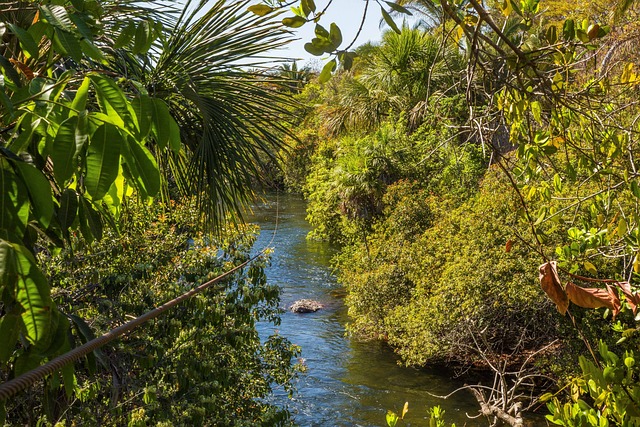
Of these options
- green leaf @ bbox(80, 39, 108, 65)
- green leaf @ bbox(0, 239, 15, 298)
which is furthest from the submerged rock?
green leaf @ bbox(0, 239, 15, 298)

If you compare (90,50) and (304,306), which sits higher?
(90,50)

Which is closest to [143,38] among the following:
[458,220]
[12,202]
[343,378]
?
[12,202]

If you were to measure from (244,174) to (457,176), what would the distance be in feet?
32.9

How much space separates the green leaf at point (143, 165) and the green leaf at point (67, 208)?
36 centimetres

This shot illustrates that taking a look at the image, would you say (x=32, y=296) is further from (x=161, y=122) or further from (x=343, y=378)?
(x=343, y=378)

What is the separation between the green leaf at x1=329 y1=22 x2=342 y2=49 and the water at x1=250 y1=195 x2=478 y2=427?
7294mm

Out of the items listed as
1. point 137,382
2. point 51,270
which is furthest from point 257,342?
point 51,270

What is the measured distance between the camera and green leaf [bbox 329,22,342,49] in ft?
5.37

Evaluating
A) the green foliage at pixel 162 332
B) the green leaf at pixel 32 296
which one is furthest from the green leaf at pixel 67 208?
the green foliage at pixel 162 332

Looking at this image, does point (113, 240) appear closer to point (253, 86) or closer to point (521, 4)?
point (253, 86)

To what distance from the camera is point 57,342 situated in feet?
4.40

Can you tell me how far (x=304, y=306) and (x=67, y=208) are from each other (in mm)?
13293

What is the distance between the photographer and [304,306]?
583 inches

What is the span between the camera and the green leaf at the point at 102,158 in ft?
4.09
